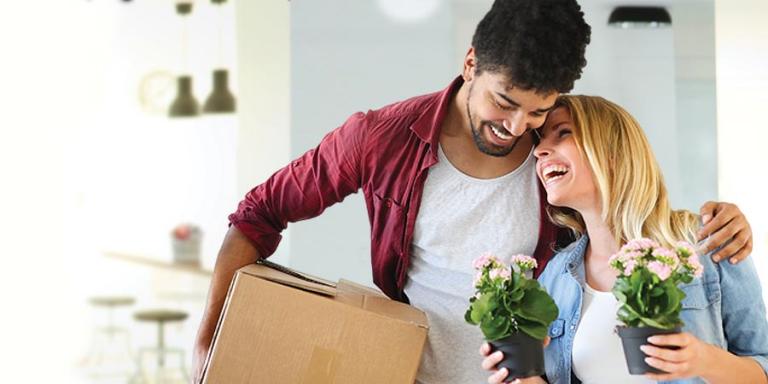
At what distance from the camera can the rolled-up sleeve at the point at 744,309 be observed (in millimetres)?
1844

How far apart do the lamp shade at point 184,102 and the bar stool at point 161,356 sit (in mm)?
955

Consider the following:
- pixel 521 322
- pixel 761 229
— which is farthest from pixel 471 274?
pixel 761 229

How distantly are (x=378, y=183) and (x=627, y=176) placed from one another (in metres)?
0.51

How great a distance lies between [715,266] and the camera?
73.1 inches

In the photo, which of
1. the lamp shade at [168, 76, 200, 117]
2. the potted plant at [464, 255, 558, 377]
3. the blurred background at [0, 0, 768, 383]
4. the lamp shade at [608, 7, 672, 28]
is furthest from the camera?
the lamp shade at [168, 76, 200, 117]

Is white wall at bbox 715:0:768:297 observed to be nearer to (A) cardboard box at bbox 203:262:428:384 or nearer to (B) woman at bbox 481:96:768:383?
(B) woman at bbox 481:96:768:383

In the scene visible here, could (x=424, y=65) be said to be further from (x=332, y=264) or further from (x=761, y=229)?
(x=761, y=229)

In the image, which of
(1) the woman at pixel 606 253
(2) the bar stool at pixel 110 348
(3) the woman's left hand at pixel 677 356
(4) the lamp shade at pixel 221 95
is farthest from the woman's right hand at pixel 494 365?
(2) the bar stool at pixel 110 348

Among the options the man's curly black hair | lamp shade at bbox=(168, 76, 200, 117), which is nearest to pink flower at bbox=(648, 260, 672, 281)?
the man's curly black hair

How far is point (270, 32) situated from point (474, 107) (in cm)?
271

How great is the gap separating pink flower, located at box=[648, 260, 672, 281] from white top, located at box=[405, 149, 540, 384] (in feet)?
1.44

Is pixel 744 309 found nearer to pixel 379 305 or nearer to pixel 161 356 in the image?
pixel 379 305

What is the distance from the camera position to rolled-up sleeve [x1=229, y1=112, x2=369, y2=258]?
84.3 inches

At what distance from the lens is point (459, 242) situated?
2051mm
